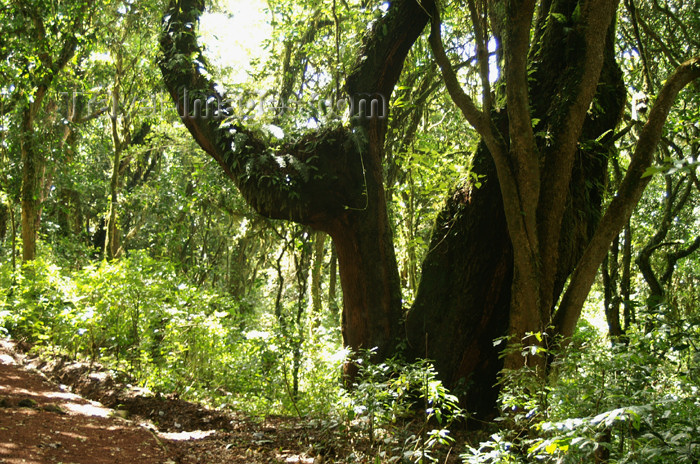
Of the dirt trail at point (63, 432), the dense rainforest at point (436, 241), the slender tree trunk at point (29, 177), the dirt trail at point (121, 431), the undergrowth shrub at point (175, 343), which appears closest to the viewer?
the dense rainforest at point (436, 241)

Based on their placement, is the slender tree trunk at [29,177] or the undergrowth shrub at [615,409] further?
the slender tree trunk at [29,177]

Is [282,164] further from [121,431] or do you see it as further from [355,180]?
[121,431]

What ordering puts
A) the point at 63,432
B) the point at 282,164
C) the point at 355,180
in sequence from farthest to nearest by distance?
1. the point at 355,180
2. the point at 282,164
3. the point at 63,432

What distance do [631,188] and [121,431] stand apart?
4708mm

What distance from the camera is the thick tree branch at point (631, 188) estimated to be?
3.91 m

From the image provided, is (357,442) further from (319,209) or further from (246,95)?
(246,95)

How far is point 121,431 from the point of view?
182 inches

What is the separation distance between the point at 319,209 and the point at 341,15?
11.0 feet

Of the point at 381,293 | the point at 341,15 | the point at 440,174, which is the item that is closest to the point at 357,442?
the point at 381,293

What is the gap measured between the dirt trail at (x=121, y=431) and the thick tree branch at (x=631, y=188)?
8.01 ft

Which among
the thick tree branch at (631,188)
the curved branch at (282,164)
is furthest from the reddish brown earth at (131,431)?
the curved branch at (282,164)

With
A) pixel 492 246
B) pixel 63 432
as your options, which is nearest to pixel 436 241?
pixel 492 246

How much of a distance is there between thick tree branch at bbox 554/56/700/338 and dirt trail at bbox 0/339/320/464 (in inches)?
96.2

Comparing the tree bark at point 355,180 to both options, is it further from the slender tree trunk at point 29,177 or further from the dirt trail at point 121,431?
the slender tree trunk at point 29,177
